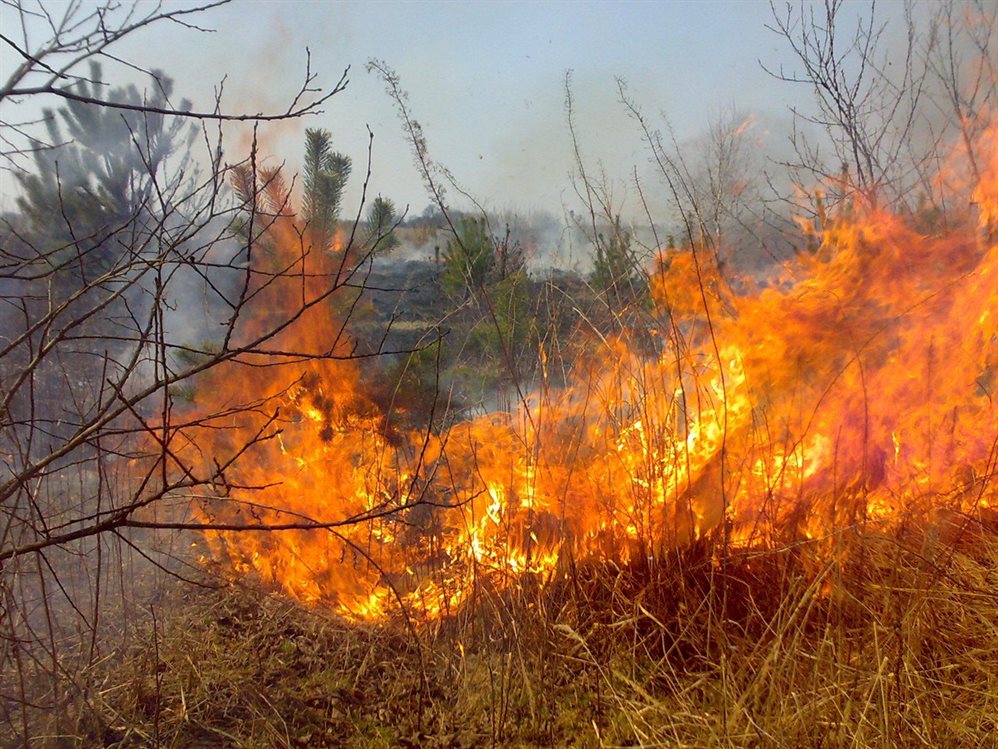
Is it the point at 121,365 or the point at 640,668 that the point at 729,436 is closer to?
the point at 640,668

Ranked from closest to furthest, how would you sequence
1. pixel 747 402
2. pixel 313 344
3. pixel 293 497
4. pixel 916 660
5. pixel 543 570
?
pixel 916 660 → pixel 543 570 → pixel 747 402 → pixel 293 497 → pixel 313 344

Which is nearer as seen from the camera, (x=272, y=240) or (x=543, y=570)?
(x=543, y=570)

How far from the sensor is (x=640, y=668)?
2.46m

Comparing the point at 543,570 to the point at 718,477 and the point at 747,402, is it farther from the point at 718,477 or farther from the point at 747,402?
the point at 747,402

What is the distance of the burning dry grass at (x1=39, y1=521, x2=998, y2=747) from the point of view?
1978mm

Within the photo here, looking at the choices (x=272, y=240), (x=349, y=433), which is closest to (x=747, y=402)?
(x=349, y=433)

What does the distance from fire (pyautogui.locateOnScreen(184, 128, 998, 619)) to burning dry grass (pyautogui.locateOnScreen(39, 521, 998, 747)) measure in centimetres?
18

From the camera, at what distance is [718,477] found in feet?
9.34

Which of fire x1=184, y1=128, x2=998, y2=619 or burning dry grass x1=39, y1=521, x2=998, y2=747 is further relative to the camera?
fire x1=184, y1=128, x2=998, y2=619

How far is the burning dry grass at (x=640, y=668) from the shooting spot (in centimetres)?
198

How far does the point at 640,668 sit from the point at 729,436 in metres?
1.07

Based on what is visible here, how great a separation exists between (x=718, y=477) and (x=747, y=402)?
1.25ft

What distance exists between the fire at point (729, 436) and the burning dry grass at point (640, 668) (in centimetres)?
18

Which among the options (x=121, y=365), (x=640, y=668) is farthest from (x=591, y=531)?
(x=121, y=365)
